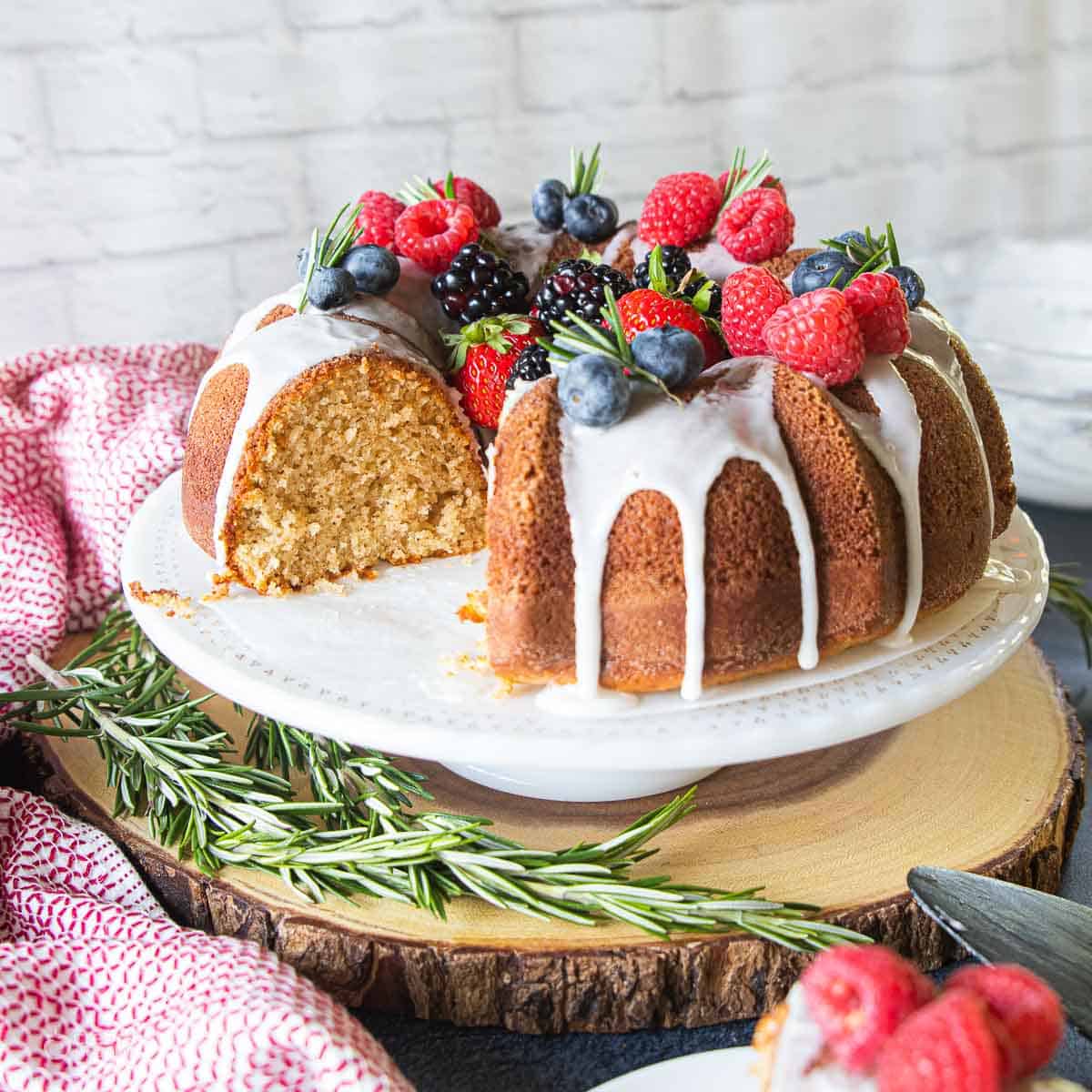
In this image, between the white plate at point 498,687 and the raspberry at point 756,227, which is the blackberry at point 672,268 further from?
the white plate at point 498,687

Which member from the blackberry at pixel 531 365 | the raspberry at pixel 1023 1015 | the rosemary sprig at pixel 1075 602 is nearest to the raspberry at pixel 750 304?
the blackberry at pixel 531 365

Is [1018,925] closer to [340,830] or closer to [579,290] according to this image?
[340,830]

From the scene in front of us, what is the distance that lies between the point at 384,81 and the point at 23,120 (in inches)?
32.1

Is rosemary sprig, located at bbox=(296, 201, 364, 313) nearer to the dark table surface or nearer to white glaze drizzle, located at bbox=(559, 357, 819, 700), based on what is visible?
white glaze drizzle, located at bbox=(559, 357, 819, 700)

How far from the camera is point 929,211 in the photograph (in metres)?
4.06

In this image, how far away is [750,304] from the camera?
1866 mm

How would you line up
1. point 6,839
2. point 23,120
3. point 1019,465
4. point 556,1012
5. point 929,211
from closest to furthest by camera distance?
point 556,1012
point 6,839
point 1019,465
point 23,120
point 929,211

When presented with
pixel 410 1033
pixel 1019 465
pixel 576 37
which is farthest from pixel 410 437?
pixel 576 37

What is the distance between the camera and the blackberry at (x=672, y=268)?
2102 mm

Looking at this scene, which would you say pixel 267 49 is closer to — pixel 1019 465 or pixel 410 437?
pixel 410 437

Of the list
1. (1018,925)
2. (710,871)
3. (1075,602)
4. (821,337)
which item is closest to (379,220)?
(821,337)

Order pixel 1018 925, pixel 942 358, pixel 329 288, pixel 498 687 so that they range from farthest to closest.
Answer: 1. pixel 329 288
2. pixel 942 358
3. pixel 498 687
4. pixel 1018 925

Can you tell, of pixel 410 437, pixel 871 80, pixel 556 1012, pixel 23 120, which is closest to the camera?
pixel 556 1012

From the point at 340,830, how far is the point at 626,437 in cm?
63
